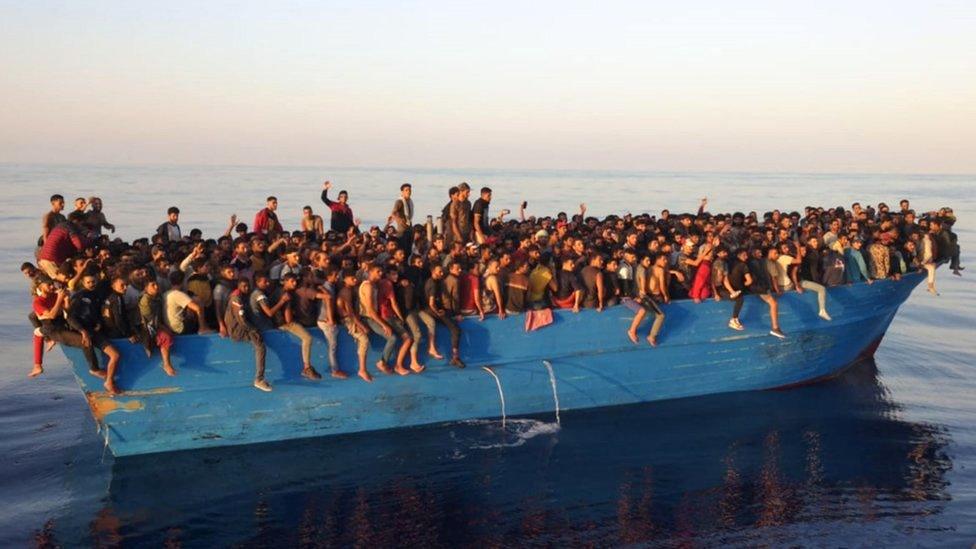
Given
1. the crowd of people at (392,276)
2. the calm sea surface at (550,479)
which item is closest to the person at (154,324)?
the crowd of people at (392,276)

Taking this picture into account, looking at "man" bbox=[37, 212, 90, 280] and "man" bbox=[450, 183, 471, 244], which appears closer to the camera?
"man" bbox=[37, 212, 90, 280]

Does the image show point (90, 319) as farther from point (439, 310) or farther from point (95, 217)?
point (95, 217)

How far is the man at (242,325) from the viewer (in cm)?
1155

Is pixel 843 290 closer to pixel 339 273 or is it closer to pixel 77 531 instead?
pixel 339 273

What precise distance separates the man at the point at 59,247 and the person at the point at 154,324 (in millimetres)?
2493

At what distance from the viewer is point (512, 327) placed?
44.0 ft

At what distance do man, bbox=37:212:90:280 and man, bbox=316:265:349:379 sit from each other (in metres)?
4.17

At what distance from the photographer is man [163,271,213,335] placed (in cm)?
1150

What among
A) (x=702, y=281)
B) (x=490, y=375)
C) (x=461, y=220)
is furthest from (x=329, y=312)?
(x=702, y=281)

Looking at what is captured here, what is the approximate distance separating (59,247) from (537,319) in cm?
768

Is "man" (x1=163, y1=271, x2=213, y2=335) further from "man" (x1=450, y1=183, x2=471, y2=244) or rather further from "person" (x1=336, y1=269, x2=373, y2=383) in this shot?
"man" (x1=450, y1=183, x2=471, y2=244)

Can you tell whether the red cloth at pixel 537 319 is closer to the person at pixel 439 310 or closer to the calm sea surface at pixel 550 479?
the person at pixel 439 310

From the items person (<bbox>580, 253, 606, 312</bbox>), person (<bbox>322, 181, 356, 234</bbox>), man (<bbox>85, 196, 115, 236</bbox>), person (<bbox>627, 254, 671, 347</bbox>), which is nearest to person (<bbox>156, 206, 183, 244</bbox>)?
man (<bbox>85, 196, 115, 236</bbox>)

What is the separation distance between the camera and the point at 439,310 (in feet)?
42.1
